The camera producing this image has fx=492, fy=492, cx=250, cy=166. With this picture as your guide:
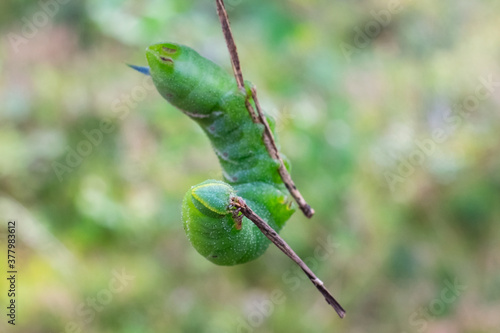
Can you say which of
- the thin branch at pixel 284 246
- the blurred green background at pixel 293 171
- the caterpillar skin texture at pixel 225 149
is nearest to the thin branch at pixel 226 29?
the caterpillar skin texture at pixel 225 149

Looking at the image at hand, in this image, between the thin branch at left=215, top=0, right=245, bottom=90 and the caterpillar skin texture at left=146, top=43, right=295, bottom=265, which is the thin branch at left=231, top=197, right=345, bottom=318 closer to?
the caterpillar skin texture at left=146, top=43, right=295, bottom=265

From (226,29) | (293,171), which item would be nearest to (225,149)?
(226,29)

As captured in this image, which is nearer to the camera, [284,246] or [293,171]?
[284,246]

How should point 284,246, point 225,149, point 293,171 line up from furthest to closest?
point 293,171, point 225,149, point 284,246

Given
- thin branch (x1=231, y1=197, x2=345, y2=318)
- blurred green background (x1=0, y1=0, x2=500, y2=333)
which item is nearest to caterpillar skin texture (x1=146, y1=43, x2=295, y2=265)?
thin branch (x1=231, y1=197, x2=345, y2=318)

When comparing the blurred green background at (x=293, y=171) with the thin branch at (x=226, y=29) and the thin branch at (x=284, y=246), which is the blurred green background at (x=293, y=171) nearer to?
the thin branch at (x=226, y=29)

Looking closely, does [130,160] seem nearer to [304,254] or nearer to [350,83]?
[304,254]

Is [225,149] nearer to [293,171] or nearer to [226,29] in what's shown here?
[226,29]

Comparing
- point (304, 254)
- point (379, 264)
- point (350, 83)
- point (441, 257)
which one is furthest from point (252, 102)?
point (350, 83)
